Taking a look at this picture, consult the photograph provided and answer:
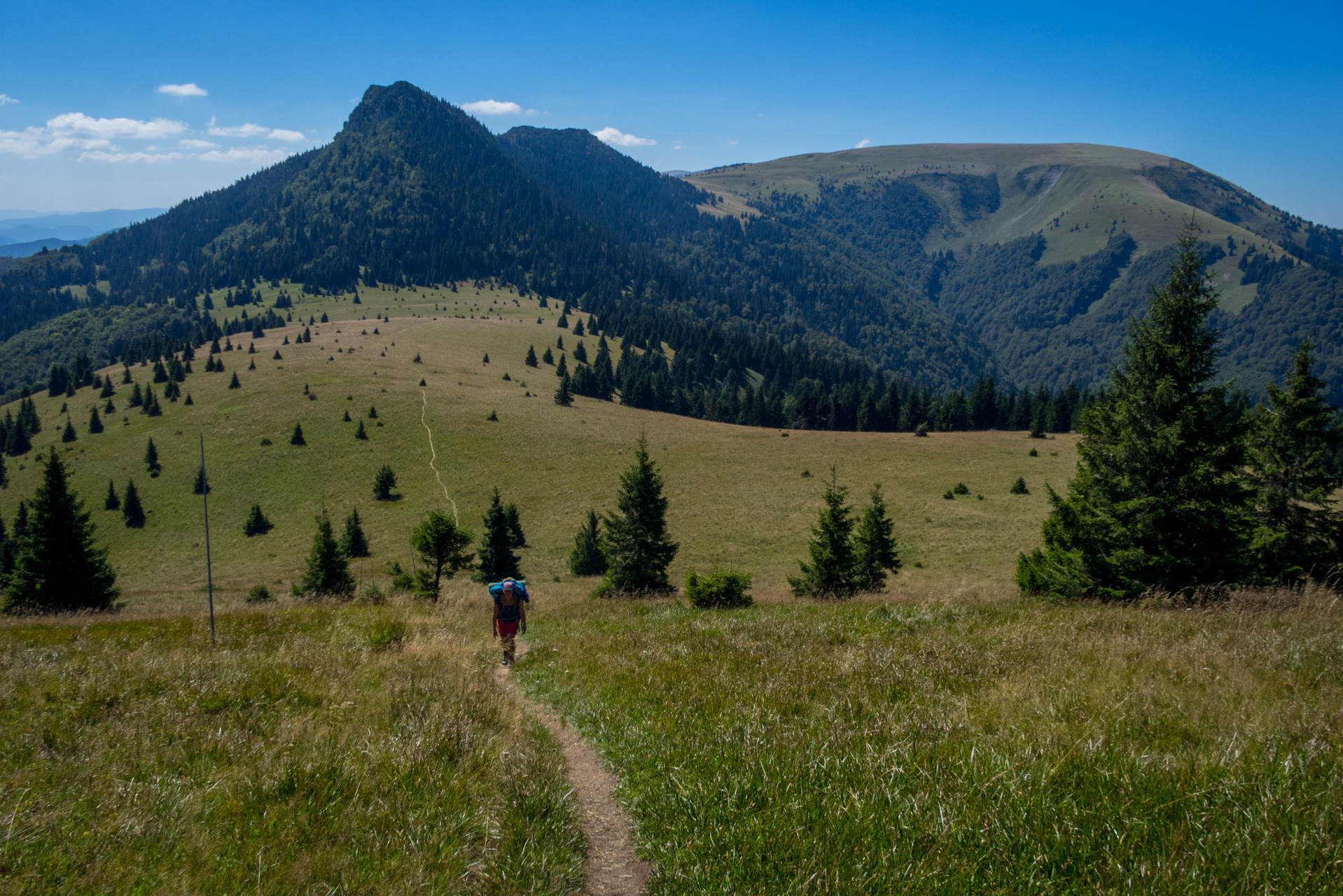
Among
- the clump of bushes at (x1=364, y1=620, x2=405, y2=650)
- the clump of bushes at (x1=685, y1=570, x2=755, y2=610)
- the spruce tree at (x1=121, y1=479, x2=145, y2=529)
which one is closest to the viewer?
the clump of bushes at (x1=364, y1=620, x2=405, y2=650)

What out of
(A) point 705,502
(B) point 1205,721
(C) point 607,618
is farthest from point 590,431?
(B) point 1205,721

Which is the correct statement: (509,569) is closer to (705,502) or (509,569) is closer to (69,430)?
(705,502)

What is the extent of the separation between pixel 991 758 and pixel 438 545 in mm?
23874

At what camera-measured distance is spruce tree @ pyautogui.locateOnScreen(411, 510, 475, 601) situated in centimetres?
2447

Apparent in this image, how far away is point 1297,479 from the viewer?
714 inches

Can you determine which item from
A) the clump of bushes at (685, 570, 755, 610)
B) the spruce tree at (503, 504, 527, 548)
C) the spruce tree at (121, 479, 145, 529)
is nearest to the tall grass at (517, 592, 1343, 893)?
the clump of bushes at (685, 570, 755, 610)

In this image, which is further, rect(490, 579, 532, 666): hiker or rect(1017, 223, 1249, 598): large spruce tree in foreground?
rect(1017, 223, 1249, 598): large spruce tree in foreground

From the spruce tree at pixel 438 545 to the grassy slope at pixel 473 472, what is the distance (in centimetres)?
2318

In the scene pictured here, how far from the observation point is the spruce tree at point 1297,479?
1711 centimetres

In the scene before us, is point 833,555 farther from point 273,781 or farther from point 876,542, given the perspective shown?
point 273,781

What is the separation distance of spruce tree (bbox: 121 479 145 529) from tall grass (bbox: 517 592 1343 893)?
308 feet

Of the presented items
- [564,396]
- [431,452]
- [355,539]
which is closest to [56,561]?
[355,539]

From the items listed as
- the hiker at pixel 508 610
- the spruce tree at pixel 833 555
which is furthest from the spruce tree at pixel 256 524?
the hiker at pixel 508 610

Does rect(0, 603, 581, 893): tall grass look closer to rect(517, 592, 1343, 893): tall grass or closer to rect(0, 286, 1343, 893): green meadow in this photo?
rect(0, 286, 1343, 893): green meadow
